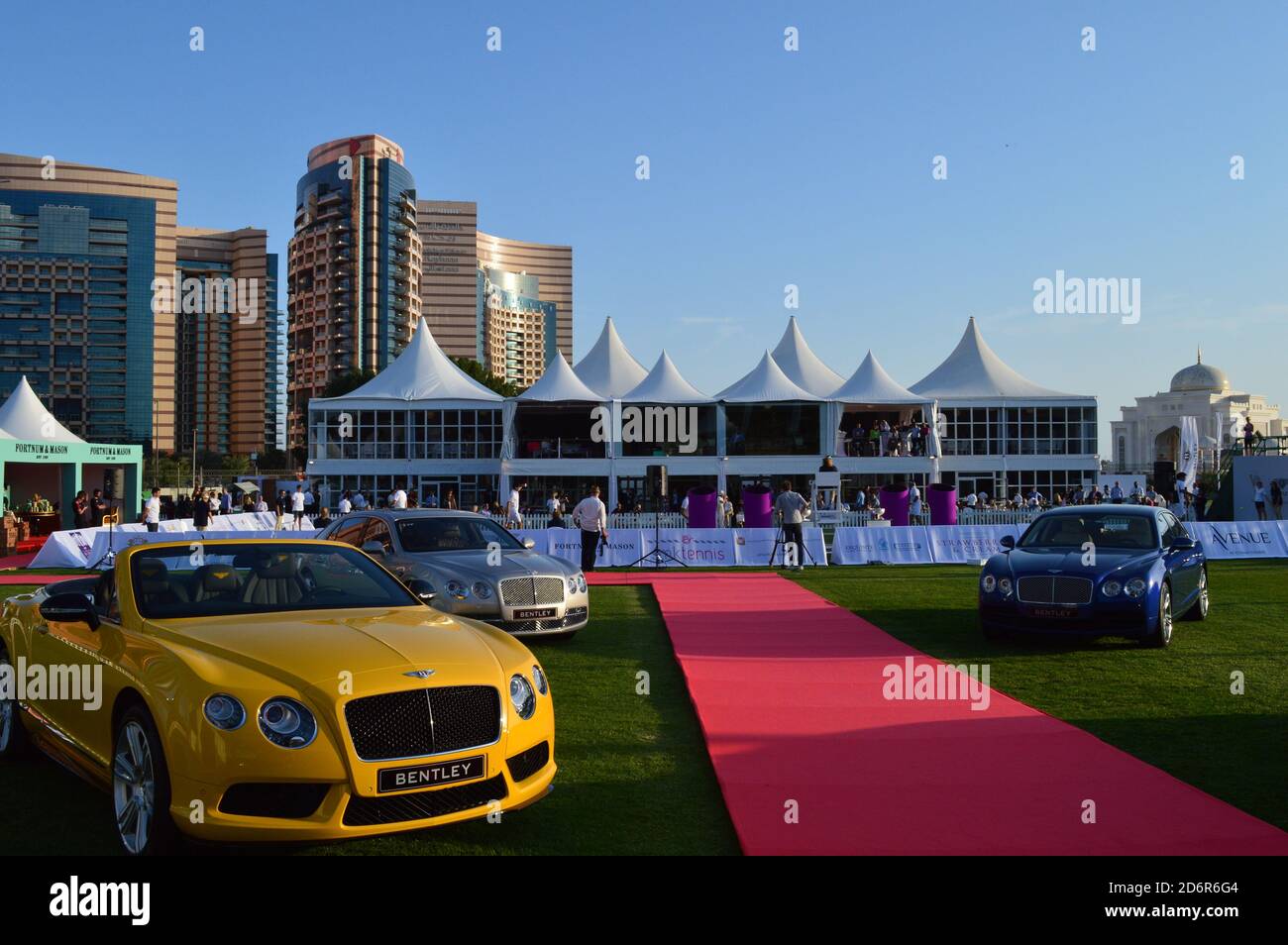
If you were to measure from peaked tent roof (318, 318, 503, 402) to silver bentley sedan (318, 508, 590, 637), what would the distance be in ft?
106

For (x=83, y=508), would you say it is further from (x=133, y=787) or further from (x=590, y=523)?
(x=133, y=787)

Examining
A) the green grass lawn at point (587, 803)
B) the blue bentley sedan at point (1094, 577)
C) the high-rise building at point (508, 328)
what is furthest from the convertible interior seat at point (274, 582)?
the high-rise building at point (508, 328)

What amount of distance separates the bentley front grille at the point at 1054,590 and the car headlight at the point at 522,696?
288 inches

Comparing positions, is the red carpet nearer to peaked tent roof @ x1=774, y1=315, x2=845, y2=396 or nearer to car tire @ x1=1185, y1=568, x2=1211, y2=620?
car tire @ x1=1185, y1=568, x2=1211, y2=620

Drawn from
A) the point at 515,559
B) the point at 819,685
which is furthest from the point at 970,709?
the point at 515,559

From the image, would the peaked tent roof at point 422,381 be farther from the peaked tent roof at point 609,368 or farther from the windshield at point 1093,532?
the windshield at point 1093,532

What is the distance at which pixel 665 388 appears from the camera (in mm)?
43656

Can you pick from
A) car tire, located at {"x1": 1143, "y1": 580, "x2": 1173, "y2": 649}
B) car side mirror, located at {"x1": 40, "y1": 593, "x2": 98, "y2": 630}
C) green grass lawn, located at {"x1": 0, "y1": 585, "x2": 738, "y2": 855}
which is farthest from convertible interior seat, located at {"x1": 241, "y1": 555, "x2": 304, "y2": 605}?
car tire, located at {"x1": 1143, "y1": 580, "x2": 1173, "y2": 649}

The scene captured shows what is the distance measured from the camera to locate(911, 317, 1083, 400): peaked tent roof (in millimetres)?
45375

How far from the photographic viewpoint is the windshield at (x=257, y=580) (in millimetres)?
5535

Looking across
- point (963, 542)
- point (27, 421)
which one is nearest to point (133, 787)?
point (963, 542)

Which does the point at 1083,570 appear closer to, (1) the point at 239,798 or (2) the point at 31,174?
(1) the point at 239,798
